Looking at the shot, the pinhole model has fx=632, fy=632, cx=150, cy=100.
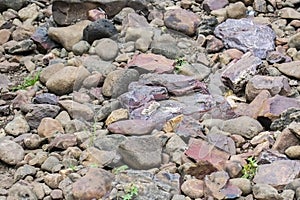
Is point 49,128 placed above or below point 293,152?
below

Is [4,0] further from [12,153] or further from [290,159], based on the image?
[290,159]

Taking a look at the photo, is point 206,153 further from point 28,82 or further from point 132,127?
point 28,82

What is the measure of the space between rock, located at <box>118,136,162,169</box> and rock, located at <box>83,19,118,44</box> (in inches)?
44.6

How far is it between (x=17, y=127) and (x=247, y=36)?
4.69ft

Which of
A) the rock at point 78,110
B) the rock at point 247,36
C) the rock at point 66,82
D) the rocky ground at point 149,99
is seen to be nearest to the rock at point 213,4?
the rocky ground at point 149,99

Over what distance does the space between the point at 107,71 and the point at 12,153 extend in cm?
82

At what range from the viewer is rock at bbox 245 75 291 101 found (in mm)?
3080

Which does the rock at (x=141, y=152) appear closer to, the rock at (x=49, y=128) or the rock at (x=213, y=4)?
the rock at (x=49, y=128)

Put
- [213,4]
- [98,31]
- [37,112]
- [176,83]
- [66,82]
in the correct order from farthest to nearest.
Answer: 1. [213,4]
2. [98,31]
3. [66,82]
4. [176,83]
5. [37,112]

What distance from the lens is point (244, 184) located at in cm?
247

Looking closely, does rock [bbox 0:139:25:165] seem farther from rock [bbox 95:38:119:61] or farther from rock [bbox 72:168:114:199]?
rock [bbox 95:38:119:61]

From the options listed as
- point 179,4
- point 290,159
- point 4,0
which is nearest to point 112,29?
point 179,4

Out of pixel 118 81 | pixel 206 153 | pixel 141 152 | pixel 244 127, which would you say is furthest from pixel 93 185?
pixel 118 81

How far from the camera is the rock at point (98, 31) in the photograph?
12.2 ft
